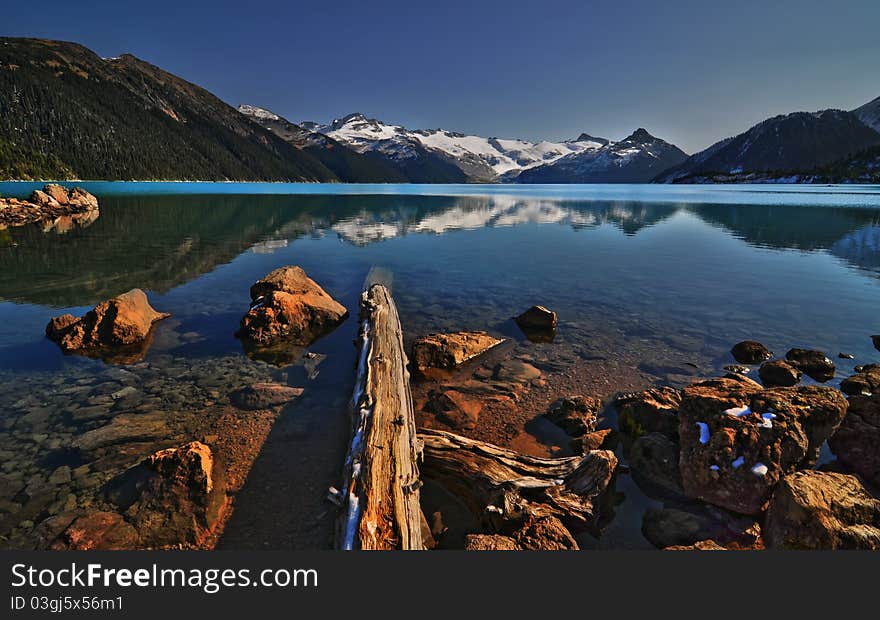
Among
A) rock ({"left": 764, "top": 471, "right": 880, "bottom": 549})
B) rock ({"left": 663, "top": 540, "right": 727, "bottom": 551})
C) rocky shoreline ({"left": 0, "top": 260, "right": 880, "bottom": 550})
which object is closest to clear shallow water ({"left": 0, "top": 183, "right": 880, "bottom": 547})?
rocky shoreline ({"left": 0, "top": 260, "right": 880, "bottom": 550})

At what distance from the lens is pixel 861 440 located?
304 inches

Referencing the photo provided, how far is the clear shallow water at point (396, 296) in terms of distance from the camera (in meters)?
8.82

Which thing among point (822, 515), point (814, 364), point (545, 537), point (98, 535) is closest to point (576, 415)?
point (545, 537)

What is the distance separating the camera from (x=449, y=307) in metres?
18.2

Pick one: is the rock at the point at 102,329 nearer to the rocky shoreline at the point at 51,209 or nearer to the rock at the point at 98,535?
the rock at the point at 98,535

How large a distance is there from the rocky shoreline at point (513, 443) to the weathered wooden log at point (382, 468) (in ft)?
3.10

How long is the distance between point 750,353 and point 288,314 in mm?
15738

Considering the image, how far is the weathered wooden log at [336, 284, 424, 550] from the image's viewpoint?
5.21 meters

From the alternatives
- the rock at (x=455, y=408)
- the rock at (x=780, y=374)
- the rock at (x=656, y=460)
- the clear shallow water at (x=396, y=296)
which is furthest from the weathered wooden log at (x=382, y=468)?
the rock at (x=780, y=374)

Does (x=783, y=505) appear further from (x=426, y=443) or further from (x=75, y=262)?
(x=75, y=262)

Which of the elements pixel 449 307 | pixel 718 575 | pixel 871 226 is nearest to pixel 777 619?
pixel 718 575

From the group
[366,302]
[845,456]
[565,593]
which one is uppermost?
[366,302]

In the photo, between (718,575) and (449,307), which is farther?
(449,307)

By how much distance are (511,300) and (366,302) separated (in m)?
7.85
